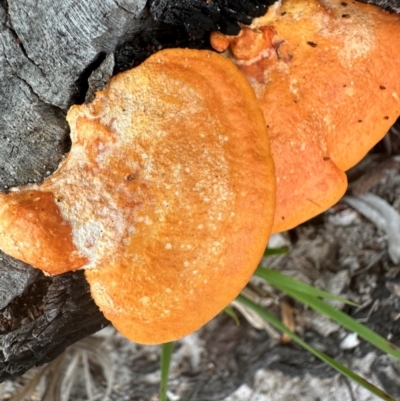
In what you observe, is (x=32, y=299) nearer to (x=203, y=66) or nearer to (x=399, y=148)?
(x=203, y=66)

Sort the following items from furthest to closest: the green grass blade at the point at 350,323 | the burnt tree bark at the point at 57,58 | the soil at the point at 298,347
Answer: the soil at the point at 298,347
the green grass blade at the point at 350,323
the burnt tree bark at the point at 57,58

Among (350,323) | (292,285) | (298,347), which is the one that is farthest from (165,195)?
(298,347)

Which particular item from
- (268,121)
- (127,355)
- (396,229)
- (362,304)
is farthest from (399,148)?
(127,355)

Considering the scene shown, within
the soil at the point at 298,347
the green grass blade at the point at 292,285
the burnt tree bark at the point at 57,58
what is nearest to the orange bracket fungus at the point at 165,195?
the burnt tree bark at the point at 57,58

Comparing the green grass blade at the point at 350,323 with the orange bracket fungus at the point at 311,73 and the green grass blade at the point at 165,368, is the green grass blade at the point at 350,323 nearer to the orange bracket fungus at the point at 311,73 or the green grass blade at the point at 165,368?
the green grass blade at the point at 165,368

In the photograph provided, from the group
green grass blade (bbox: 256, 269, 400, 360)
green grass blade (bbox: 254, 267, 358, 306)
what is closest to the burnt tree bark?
green grass blade (bbox: 254, 267, 358, 306)

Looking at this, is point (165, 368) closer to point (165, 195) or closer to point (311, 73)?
point (165, 195)
